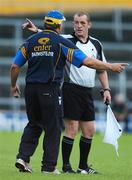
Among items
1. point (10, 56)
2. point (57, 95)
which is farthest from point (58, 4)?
point (57, 95)

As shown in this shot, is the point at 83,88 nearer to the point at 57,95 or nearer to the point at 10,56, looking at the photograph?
the point at 57,95

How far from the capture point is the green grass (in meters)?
11.1

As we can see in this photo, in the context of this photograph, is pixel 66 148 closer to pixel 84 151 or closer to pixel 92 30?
pixel 84 151

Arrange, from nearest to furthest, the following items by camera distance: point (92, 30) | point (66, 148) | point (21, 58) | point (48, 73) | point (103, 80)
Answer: point (48, 73) < point (21, 58) < point (66, 148) < point (103, 80) < point (92, 30)

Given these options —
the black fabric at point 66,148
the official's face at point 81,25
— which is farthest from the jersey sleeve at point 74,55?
the black fabric at point 66,148

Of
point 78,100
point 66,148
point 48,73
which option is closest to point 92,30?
point 78,100

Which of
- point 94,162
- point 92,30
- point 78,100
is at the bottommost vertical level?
point 94,162

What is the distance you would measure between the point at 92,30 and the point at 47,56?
22034mm

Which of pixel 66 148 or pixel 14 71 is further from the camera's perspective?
pixel 66 148

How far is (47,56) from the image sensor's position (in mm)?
11375

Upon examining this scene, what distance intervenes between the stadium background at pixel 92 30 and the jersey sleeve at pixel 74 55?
18956mm

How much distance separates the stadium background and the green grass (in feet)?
28.9

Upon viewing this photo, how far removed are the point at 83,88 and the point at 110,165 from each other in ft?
7.25

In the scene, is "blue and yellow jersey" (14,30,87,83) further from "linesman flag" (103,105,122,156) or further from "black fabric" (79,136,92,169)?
"black fabric" (79,136,92,169)
